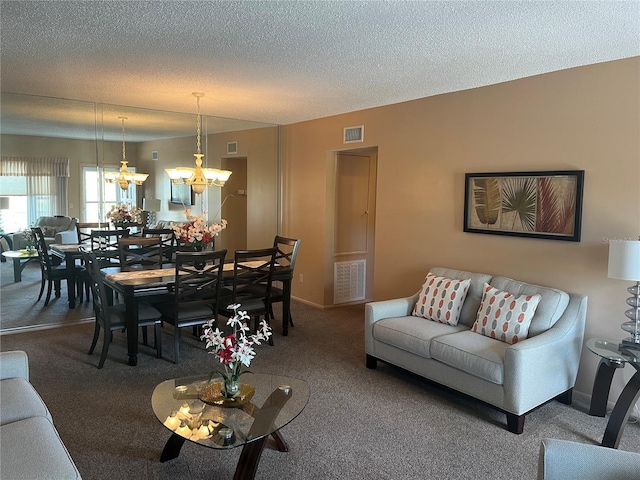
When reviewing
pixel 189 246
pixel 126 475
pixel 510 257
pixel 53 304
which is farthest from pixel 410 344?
pixel 53 304

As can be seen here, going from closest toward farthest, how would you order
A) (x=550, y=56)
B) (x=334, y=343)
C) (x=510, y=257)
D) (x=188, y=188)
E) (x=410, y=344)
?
(x=550, y=56) → (x=410, y=344) → (x=510, y=257) → (x=334, y=343) → (x=188, y=188)

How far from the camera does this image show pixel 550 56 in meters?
3.32

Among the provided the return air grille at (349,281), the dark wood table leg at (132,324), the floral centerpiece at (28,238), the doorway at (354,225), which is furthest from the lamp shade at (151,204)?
the return air grille at (349,281)

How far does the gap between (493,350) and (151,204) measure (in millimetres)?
4434

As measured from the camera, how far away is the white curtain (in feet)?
16.2

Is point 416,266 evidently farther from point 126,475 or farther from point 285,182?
point 126,475

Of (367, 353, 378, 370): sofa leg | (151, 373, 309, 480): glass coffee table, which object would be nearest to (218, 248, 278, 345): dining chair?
(367, 353, 378, 370): sofa leg

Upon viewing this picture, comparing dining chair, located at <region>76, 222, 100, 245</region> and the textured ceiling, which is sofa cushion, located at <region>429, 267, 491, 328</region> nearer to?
the textured ceiling

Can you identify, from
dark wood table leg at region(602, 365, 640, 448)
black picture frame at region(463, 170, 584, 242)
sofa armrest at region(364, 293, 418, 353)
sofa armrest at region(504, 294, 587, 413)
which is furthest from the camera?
sofa armrest at region(364, 293, 418, 353)

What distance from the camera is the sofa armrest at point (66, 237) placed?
539cm

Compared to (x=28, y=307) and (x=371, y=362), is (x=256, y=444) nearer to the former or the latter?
(x=371, y=362)

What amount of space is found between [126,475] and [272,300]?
253cm

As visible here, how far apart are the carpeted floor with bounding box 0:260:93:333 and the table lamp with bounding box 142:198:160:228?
49.9 inches

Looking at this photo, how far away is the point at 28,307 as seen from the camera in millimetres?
5340
